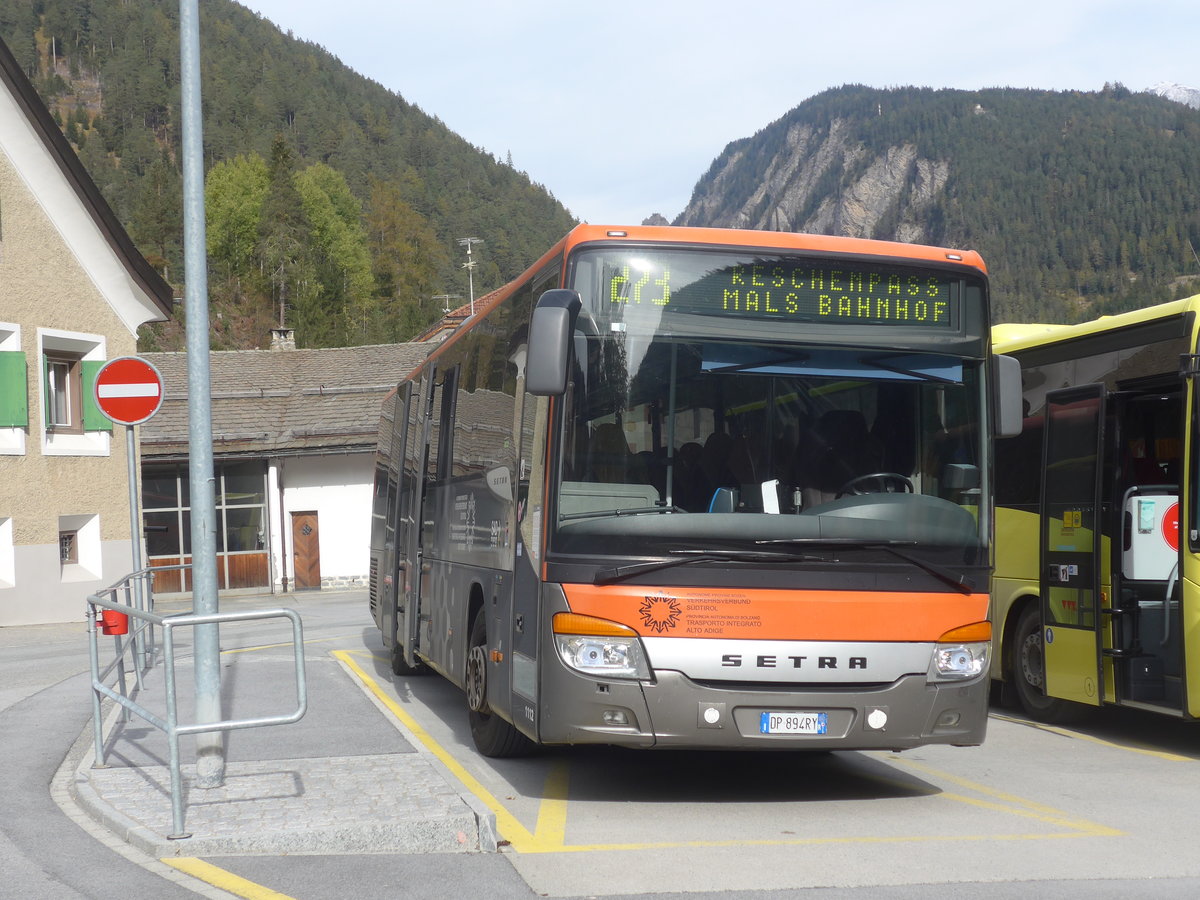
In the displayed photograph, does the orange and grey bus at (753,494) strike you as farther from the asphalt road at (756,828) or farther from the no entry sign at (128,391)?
the no entry sign at (128,391)

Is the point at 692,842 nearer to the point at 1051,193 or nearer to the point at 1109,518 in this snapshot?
the point at 1109,518

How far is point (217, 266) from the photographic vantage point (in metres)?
102

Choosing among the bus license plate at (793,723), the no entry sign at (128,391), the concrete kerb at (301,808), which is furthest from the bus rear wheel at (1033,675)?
the no entry sign at (128,391)

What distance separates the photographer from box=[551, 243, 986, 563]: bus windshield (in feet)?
23.6

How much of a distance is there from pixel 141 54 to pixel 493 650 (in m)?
164

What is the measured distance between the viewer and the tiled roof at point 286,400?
118 feet

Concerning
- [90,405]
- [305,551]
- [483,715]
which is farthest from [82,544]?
[483,715]

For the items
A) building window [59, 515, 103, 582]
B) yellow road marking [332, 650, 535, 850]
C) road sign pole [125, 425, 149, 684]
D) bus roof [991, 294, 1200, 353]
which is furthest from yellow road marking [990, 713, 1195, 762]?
building window [59, 515, 103, 582]

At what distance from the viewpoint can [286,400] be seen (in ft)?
130

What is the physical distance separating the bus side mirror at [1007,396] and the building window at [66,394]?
71.4 feet

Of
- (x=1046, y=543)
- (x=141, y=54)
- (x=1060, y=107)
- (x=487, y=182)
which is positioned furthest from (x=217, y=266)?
(x=1060, y=107)

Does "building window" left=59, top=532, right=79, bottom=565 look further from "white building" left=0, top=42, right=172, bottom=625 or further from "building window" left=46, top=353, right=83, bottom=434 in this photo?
"building window" left=46, top=353, right=83, bottom=434

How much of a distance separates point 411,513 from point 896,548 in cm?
605

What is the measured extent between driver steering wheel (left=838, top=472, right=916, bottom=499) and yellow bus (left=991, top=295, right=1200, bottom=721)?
8.76ft
